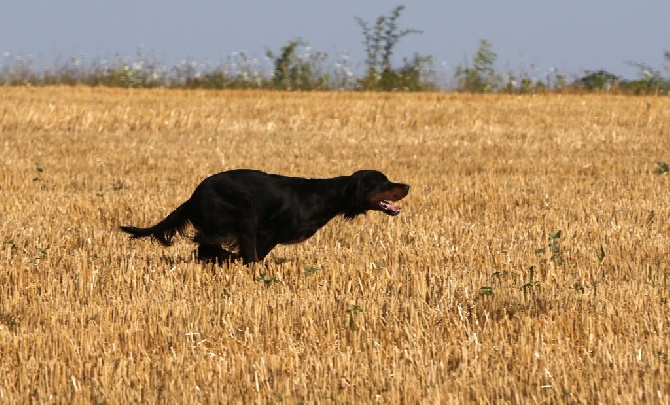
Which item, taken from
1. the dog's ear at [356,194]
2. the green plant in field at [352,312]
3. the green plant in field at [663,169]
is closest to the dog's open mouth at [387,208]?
the dog's ear at [356,194]

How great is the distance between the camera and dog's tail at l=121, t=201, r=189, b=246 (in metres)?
7.07

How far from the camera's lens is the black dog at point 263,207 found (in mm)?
6812

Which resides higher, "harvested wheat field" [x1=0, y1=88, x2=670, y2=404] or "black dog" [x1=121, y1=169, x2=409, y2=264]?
"black dog" [x1=121, y1=169, x2=409, y2=264]

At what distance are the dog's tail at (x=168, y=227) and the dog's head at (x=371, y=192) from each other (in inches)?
44.1

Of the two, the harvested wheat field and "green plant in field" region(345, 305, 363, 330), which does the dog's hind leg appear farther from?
"green plant in field" region(345, 305, 363, 330)

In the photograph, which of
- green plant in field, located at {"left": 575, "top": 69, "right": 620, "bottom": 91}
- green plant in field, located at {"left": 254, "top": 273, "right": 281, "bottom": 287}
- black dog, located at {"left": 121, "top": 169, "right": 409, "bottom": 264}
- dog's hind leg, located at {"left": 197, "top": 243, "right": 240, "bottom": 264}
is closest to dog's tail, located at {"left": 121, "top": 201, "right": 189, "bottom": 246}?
black dog, located at {"left": 121, "top": 169, "right": 409, "bottom": 264}

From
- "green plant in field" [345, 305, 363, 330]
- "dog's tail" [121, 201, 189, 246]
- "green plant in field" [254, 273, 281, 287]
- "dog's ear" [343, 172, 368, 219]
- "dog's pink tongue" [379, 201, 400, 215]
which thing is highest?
"dog's ear" [343, 172, 368, 219]

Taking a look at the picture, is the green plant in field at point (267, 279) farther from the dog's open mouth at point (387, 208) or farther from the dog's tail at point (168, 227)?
the dog's open mouth at point (387, 208)

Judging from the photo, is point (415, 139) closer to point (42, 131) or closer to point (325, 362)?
point (42, 131)

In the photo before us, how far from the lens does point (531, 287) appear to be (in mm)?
5965

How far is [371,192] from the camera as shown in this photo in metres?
7.02

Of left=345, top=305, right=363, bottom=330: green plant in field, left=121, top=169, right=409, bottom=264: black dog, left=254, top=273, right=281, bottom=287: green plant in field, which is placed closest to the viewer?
left=345, top=305, right=363, bottom=330: green plant in field

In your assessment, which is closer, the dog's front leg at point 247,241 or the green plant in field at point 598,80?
the dog's front leg at point 247,241

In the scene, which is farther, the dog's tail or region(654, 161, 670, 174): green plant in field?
region(654, 161, 670, 174): green plant in field
